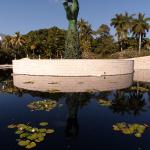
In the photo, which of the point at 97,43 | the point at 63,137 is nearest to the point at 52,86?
the point at 63,137

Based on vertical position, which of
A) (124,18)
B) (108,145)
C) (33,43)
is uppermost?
(124,18)

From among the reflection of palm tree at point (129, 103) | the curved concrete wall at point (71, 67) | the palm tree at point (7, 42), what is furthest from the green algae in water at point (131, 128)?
the palm tree at point (7, 42)

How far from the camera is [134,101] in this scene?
14.7m

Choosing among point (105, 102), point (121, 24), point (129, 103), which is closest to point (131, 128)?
point (105, 102)

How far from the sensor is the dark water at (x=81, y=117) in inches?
318

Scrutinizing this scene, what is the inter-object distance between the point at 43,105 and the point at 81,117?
9.16ft

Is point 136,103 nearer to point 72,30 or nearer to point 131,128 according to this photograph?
point 131,128

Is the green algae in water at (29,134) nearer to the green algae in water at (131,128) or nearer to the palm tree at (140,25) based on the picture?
the green algae in water at (131,128)

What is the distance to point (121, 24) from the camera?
6178cm

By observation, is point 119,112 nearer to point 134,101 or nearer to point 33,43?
point 134,101

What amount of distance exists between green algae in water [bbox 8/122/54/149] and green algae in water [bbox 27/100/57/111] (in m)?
3.00

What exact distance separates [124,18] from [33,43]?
22.4 meters

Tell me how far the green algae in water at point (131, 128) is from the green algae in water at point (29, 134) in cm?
239

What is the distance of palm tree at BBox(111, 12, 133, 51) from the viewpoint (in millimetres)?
61156
